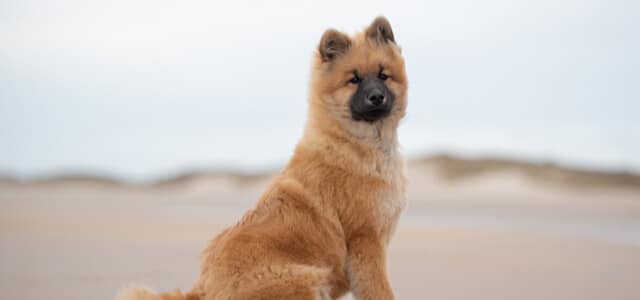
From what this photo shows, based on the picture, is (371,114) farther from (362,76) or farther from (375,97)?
(362,76)

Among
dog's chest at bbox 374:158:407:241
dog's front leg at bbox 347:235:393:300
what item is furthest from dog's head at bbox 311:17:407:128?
dog's front leg at bbox 347:235:393:300

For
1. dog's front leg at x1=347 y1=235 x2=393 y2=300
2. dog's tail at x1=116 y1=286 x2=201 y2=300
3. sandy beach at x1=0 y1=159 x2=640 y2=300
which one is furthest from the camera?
sandy beach at x1=0 y1=159 x2=640 y2=300

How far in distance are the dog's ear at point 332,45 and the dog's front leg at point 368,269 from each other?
5.04 ft

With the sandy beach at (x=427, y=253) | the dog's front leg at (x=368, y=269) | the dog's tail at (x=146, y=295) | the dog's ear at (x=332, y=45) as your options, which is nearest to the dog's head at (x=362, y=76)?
the dog's ear at (x=332, y=45)

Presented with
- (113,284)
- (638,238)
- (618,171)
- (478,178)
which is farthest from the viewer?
(478,178)

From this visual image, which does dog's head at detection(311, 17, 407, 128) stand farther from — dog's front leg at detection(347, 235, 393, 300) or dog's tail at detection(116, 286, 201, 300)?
A: dog's tail at detection(116, 286, 201, 300)

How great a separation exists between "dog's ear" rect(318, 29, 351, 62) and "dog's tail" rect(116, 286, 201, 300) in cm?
218

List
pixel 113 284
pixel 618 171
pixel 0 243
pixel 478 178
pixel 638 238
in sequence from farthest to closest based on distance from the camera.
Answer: pixel 478 178 < pixel 618 171 < pixel 638 238 < pixel 0 243 < pixel 113 284

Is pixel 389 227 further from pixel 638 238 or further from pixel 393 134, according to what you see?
pixel 638 238

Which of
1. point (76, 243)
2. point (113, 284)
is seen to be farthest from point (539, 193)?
point (113, 284)

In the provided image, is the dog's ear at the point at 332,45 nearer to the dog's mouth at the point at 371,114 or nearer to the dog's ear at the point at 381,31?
the dog's ear at the point at 381,31

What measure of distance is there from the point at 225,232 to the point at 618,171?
28528 millimetres

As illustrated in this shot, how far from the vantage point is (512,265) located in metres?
10.6

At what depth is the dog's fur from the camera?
4441mm
